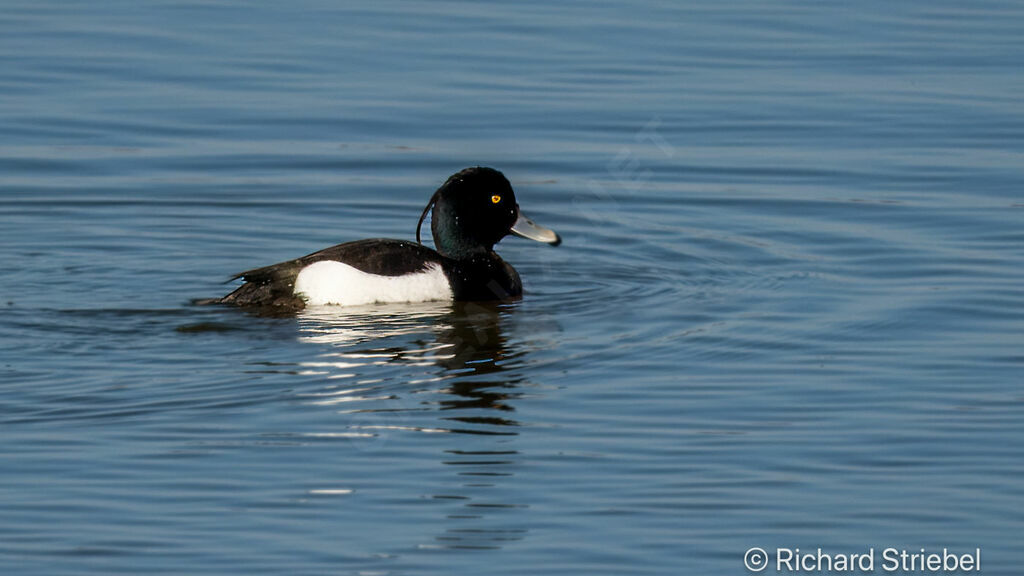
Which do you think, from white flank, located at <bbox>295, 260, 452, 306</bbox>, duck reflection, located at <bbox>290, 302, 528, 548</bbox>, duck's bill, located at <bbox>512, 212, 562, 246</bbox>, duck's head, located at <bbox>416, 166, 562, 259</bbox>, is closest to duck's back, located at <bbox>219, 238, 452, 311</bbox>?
white flank, located at <bbox>295, 260, 452, 306</bbox>

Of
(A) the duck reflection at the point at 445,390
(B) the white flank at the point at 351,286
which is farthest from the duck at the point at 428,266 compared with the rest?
(A) the duck reflection at the point at 445,390

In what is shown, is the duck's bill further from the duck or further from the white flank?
the white flank

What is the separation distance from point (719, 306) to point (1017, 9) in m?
12.5

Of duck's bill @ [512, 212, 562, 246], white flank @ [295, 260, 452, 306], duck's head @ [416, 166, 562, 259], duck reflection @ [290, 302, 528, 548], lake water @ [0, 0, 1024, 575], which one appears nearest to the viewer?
lake water @ [0, 0, 1024, 575]

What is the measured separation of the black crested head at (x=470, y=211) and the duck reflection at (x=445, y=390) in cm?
66

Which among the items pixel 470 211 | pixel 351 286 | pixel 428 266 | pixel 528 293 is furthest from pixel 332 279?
pixel 528 293

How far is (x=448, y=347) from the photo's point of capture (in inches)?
434

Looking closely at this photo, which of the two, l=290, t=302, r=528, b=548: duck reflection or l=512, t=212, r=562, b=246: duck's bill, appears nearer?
l=290, t=302, r=528, b=548: duck reflection

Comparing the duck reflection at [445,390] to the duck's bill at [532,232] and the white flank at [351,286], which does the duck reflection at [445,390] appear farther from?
the duck's bill at [532,232]

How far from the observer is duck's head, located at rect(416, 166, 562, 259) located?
12.8 m

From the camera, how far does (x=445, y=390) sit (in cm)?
995

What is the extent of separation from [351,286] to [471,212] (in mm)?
1274

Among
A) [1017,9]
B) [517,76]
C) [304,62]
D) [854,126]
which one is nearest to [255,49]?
[304,62]

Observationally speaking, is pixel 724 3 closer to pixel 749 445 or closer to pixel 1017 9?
pixel 1017 9
